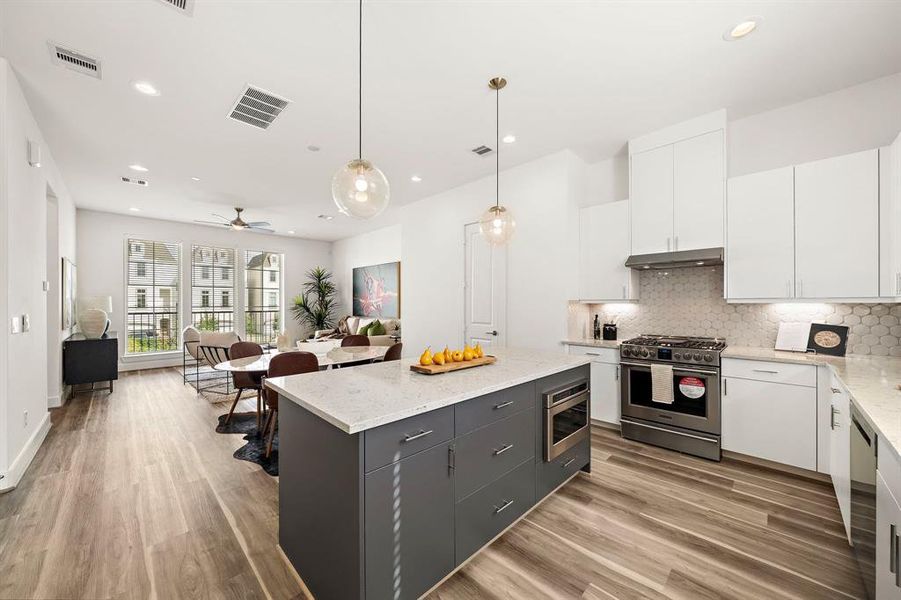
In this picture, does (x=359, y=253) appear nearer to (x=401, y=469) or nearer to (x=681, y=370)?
(x=681, y=370)

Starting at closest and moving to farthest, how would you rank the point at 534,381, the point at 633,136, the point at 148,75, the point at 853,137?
the point at 534,381 → the point at 148,75 → the point at 853,137 → the point at 633,136

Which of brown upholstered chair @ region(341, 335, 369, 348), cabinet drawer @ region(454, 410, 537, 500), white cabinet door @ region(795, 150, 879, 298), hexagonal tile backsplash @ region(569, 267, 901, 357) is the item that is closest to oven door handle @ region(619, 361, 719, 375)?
hexagonal tile backsplash @ region(569, 267, 901, 357)

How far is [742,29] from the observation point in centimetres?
226

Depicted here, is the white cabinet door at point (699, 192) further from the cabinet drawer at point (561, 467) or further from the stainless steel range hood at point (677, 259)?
→ the cabinet drawer at point (561, 467)

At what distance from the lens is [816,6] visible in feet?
6.86

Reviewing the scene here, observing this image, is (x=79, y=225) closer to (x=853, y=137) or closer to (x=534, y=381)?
(x=534, y=381)

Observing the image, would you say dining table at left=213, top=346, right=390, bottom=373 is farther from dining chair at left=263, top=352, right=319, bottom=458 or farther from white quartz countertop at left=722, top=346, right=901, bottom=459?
white quartz countertop at left=722, top=346, right=901, bottom=459

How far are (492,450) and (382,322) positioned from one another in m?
6.08

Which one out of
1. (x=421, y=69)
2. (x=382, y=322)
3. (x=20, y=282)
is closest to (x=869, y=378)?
(x=421, y=69)

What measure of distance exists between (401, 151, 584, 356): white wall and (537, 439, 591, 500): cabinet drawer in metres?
1.41

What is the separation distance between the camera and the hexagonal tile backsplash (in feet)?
9.28

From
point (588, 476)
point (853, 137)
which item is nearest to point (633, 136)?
point (853, 137)

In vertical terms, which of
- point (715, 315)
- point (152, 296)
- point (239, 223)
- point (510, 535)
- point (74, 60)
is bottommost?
point (510, 535)

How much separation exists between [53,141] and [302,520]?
4729mm
